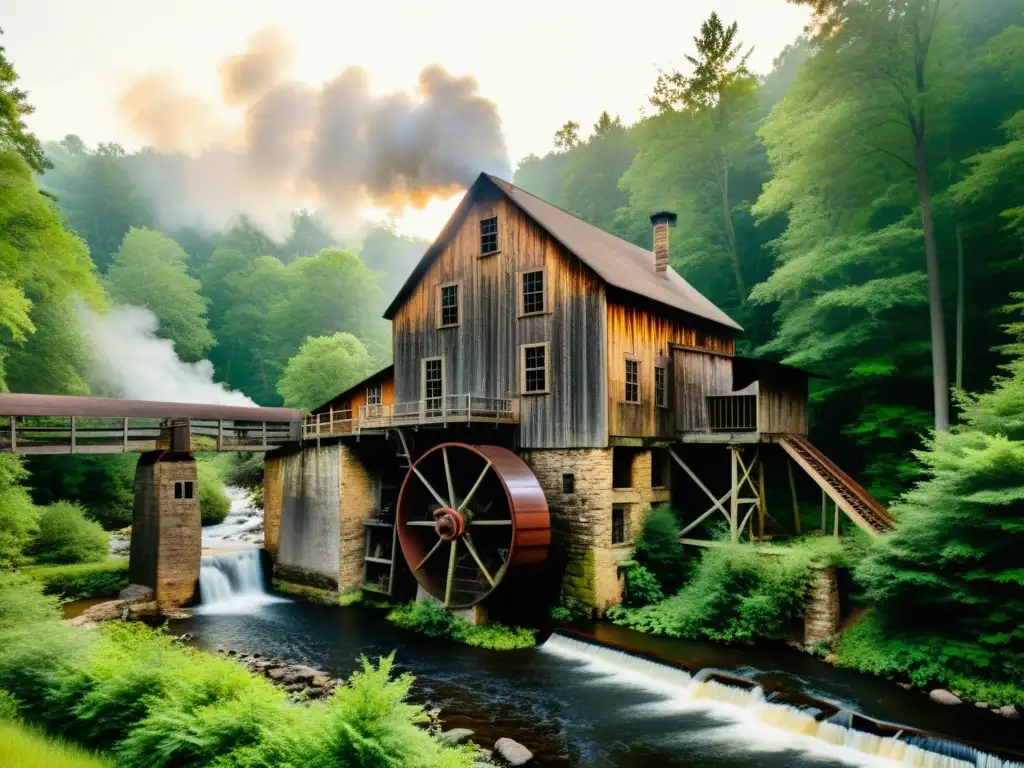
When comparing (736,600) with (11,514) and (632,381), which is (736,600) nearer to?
(632,381)

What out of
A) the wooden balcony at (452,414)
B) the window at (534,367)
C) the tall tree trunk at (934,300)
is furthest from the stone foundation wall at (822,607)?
the wooden balcony at (452,414)

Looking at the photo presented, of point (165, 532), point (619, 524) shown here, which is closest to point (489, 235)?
point (619, 524)

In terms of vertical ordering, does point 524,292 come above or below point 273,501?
above

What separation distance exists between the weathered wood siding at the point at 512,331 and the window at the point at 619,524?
7.03 feet

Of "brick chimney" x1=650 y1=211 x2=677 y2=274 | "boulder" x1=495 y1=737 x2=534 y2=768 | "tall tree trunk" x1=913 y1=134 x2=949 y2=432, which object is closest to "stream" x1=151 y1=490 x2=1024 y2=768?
"boulder" x1=495 y1=737 x2=534 y2=768

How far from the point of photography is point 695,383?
56.5 feet

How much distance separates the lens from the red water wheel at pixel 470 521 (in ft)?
46.0

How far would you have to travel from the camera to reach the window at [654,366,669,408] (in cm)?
1681

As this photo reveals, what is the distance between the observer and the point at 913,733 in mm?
8453

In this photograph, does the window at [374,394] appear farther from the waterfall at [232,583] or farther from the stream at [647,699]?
the stream at [647,699]

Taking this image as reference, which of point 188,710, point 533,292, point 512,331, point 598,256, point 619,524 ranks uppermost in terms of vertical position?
point 598,256

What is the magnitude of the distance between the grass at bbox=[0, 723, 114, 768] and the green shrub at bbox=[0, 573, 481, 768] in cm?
37

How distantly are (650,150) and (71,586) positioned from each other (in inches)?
1008

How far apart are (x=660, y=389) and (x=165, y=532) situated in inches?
533
